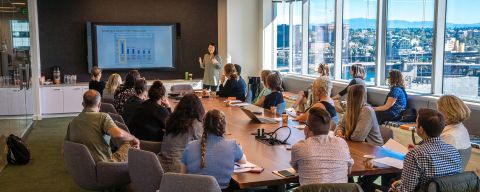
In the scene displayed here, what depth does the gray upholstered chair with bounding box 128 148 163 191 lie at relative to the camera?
3588 millimetres

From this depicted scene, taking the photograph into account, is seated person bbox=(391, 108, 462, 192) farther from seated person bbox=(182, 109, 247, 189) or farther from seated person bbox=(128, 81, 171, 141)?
seated person bbox=(128, 81, 171, 141)

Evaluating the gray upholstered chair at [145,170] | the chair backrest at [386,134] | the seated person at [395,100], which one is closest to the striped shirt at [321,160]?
the gray upholstered chair at [145,170]

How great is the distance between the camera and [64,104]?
1071cm

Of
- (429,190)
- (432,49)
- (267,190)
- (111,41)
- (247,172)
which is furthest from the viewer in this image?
(111,41)

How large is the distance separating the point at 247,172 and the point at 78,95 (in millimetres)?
8023

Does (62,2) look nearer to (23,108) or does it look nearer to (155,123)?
(23,108)

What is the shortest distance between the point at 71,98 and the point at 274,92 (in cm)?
575

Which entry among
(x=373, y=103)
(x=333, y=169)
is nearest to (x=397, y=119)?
(x=373, y=103)

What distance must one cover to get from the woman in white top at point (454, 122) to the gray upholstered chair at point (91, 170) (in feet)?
8.74

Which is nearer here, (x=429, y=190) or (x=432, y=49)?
(x=429, y=190)

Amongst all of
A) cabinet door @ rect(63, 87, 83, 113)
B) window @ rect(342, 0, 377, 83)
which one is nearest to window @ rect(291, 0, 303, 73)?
window @ rect(342, 0, 377, 83)

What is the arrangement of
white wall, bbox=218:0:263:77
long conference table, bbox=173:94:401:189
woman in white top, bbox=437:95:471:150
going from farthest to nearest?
white wall, bbox=218:0:263:77
woman in white top, bbox=437:95:471:150
long conference table, bbox=173:94:401:189

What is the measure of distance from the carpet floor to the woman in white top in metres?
3.84

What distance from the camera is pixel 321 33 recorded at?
10570mm
